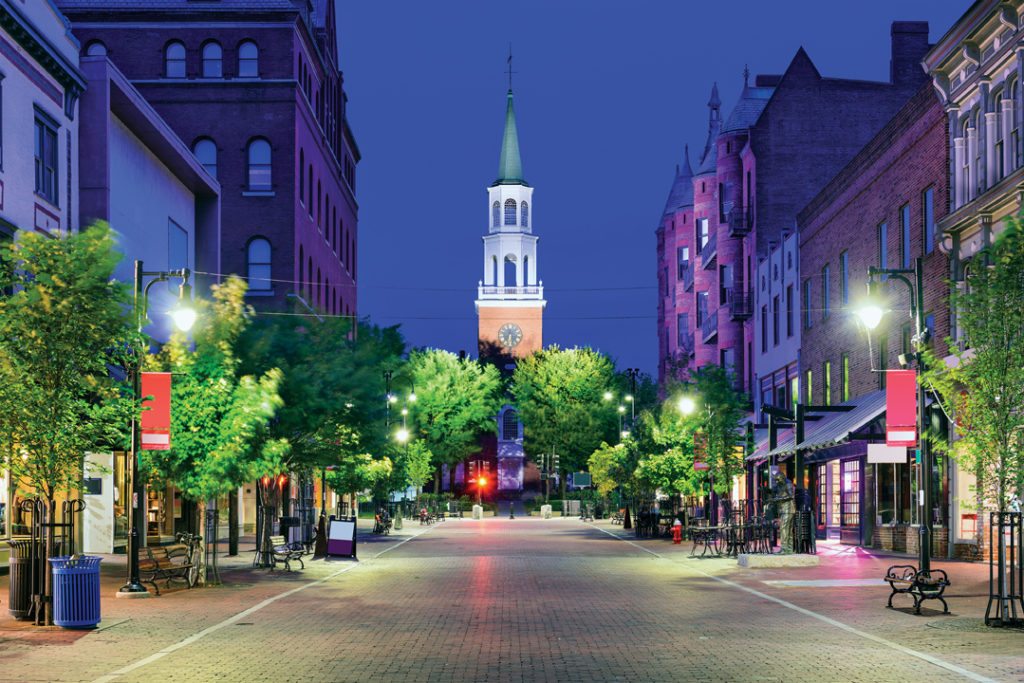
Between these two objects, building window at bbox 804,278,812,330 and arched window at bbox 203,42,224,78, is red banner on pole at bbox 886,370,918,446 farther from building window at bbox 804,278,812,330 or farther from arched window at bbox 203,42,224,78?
arched window at bbox 203,42,224,78

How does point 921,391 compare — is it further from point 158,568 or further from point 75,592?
point 158,568

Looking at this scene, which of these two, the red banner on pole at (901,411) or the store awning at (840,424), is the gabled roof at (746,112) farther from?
the red banner on pole at (901,411)

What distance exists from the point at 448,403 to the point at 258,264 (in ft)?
169

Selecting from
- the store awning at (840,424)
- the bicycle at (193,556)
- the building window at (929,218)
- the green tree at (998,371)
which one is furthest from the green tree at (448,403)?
the green tree at (998,371)

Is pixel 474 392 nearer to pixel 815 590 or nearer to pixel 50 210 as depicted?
pixel 50 210

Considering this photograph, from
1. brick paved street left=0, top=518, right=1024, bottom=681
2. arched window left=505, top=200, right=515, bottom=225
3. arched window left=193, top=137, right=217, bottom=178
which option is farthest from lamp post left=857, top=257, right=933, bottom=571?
arched window left=505, top=200, right=515, bottom=225

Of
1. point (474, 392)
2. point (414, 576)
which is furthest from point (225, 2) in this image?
point (474, 392)

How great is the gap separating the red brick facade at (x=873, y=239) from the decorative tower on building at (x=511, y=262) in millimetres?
79410

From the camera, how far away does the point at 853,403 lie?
43281mm

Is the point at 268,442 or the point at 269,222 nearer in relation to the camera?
the point at 268,442

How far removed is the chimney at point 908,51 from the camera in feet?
197

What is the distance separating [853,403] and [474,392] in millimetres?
68281

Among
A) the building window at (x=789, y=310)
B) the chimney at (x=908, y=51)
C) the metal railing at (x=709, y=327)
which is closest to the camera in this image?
the building window at (x=789, y=310)

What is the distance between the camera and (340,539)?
36750 millimetres
